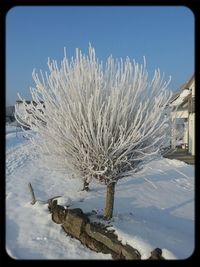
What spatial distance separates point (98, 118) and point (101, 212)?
254 cm

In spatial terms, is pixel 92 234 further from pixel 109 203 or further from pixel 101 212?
pixel 101 212

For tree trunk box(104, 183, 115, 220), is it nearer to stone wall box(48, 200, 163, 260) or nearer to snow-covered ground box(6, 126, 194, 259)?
snow-covered ground box(6, 126, 194, 259)

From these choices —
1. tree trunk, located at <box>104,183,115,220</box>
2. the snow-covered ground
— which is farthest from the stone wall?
tree trunk, located at <box>104,183,115,220</box>

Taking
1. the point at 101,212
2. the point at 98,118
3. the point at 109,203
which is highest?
the point at 98,118

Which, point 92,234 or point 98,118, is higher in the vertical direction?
point 98,118

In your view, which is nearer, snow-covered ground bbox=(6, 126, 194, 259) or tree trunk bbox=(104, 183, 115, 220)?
snow-covered ground bbox=(6, 126, 194, 259)

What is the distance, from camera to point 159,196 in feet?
32.4

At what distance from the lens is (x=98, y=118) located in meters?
5.53

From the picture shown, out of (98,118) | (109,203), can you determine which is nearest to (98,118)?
(98,118)

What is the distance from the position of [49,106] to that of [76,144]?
2.85 ft

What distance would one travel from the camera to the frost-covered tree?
219 inches

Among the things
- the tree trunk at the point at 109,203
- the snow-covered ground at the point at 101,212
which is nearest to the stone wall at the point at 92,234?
the snow-covered ground at the point at 101,212

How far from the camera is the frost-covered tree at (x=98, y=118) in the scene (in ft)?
18.2
